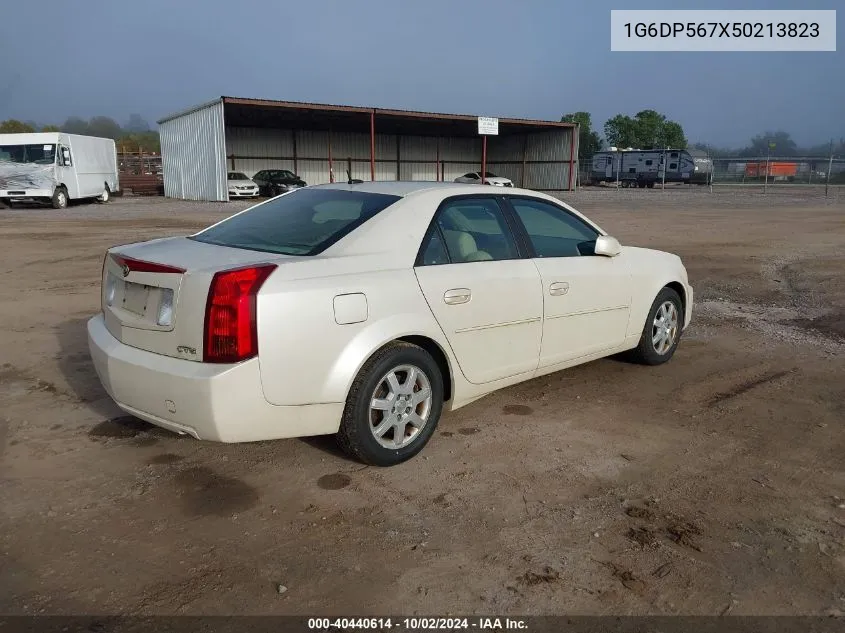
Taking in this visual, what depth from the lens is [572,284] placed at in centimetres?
463

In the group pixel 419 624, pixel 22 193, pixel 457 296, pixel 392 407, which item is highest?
pixel 22 193

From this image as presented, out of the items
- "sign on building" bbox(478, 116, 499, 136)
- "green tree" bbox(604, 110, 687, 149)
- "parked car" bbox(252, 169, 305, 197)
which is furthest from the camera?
"green tree" bbox(604, 110, 687, 149)

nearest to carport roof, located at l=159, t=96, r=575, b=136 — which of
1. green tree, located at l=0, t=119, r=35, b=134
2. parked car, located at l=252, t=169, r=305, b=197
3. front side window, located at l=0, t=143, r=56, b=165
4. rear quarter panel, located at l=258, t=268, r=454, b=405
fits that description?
parked car, located at l=252, t=169, r=305, b=197

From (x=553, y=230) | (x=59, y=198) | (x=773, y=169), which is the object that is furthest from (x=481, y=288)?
(x=773, y=169)

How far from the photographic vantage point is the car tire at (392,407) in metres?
3.54

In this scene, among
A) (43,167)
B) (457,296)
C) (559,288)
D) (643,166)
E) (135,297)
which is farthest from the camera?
(643,166)

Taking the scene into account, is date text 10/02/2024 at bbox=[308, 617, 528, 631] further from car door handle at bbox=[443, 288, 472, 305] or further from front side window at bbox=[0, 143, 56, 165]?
front side window at bbox=[0, 143, 56, 165]

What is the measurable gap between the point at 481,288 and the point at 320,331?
1.12 m

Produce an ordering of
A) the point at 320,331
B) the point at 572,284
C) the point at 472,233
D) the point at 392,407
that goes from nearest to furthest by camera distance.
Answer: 1. the point at 320,331
2. the point at 392,407
3. the point at 472,233
4. the point at 572,284

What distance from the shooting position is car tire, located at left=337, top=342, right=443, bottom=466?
11.6 ft

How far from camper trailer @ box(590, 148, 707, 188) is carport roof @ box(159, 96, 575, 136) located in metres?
9.54

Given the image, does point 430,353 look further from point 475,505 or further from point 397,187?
point 397,187

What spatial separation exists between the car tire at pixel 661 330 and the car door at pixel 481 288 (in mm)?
1449

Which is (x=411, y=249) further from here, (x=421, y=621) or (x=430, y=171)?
(x=430, y=171)
